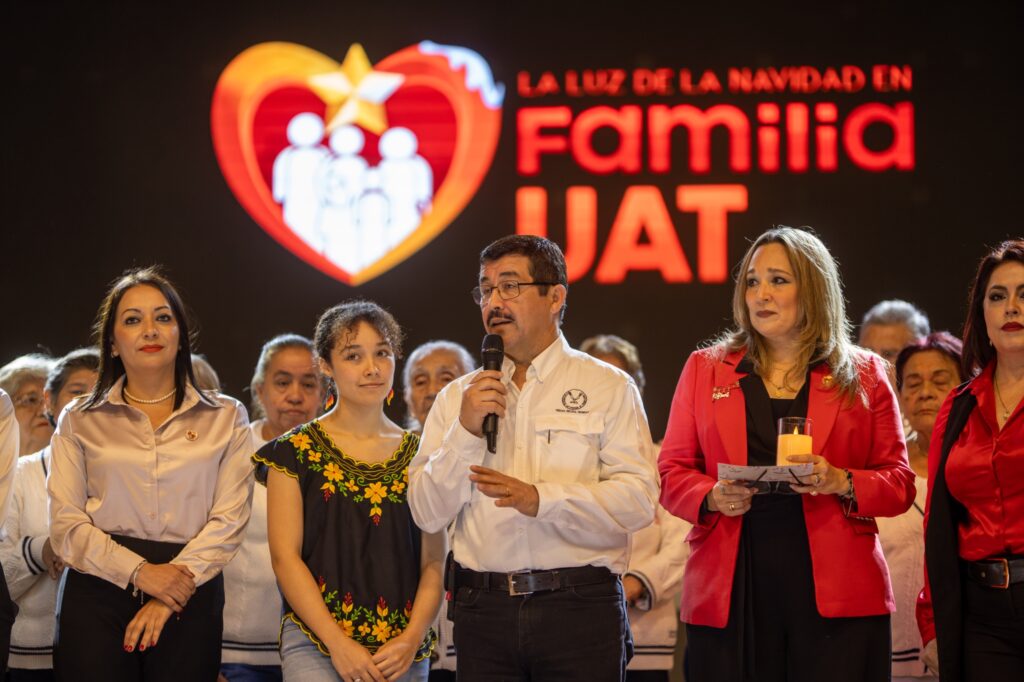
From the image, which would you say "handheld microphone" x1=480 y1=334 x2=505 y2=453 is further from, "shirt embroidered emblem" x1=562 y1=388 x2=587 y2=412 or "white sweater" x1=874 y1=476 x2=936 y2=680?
"white sweater" x1=874 y1=476 x2=936 y2=680

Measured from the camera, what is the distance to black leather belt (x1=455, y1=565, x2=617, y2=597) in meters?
3.29

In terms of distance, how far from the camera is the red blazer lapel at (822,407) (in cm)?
346

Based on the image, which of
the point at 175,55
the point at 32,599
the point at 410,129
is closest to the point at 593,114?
the point at 410,129

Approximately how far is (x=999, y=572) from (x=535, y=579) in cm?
124

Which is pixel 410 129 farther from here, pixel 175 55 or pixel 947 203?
pixel 947 203

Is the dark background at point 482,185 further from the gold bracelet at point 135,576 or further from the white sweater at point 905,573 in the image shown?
the gold bracelet at point 135,576

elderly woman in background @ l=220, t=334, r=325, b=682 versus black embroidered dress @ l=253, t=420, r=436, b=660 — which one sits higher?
black embroidered dress @ l=253, t=420, r=436, b=660

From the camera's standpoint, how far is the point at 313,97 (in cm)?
714

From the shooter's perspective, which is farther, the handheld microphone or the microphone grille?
the microphone grille

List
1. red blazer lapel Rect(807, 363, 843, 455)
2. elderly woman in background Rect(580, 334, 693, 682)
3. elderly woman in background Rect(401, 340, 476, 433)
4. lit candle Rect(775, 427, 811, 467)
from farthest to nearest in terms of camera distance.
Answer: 1. elderly woman in background Rect(401, 340, 476, 433)
2. elderly woman in background Rect(580, 334, 693, 682)
3. red blazer lapel Rect(807, 363, 843, 455)
4. lit candle Rect(775, 427, 811, 467)

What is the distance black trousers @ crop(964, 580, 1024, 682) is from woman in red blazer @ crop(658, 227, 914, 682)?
0.77 feet

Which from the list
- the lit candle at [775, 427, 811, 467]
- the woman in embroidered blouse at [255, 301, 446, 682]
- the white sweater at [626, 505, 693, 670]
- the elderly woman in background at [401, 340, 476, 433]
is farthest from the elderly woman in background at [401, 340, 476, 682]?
the lit candle at [775, 427, 811, 467]

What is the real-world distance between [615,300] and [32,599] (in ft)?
11.4

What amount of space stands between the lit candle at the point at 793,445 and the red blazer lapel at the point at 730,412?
0.23 meters
